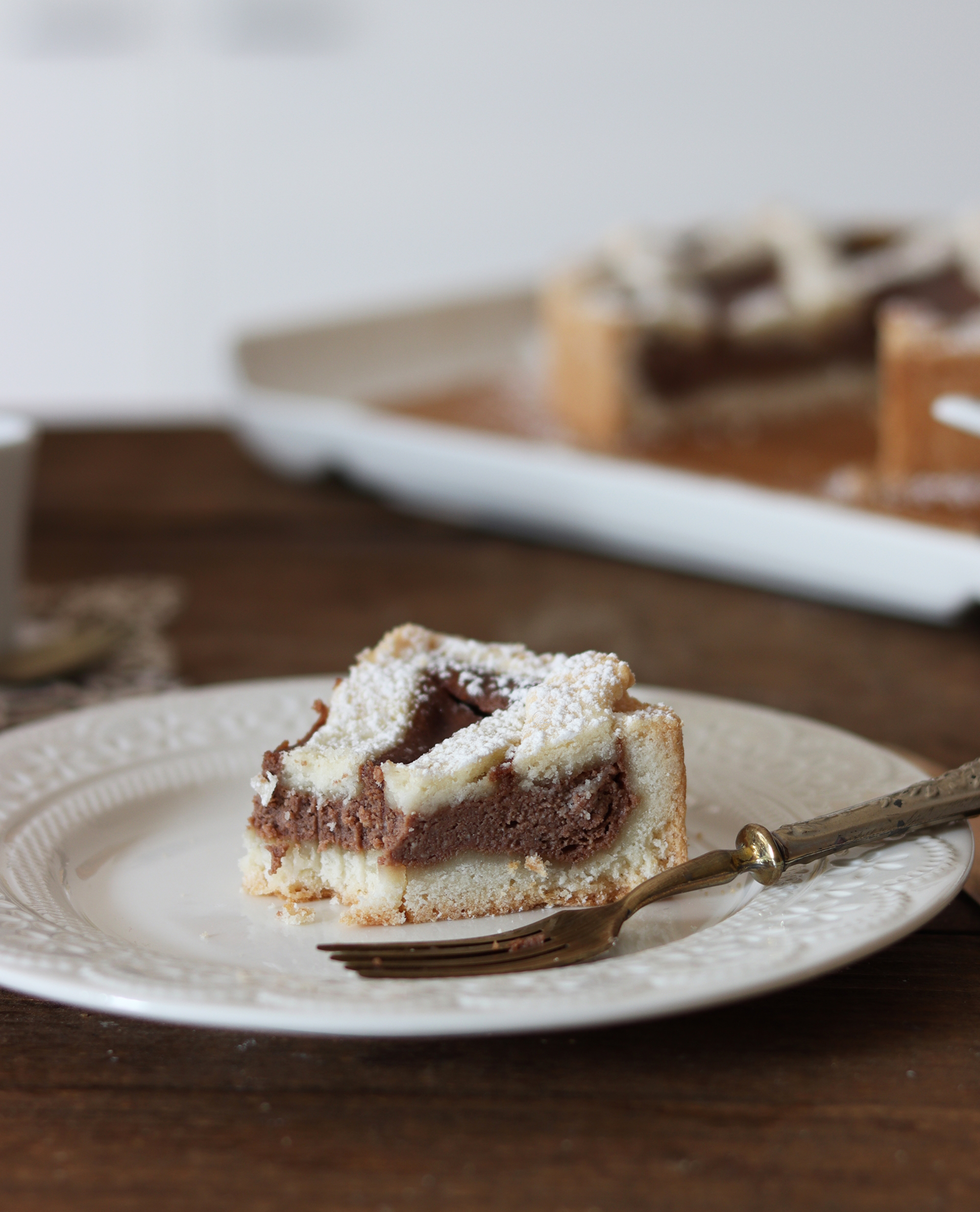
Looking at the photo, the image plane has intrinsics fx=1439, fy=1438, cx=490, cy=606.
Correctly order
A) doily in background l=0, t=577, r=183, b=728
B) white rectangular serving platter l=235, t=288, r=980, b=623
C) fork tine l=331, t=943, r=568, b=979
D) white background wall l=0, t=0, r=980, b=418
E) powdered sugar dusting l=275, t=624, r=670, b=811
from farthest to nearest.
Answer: white background wall l=0, t=0, r=980, b=418 < white rectangular serving platter l=235, t=288, r=980, b=623 < doily in background l=0, t=577, r=183, b=728 < powdered sugar dusting l=275, t=624, r=670, b=811 < fork tine l=331, t=943, r=568, b=979

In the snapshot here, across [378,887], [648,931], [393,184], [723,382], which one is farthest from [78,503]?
[393,184]

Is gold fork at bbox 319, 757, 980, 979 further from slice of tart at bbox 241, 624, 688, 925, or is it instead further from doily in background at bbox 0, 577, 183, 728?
doily in background at bbox 0, 577, 183, 728

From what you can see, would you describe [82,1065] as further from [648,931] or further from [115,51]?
[115,51]

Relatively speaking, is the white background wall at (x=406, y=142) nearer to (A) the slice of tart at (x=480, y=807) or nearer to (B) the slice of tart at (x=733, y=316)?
(B) the slice of tart at (x=733, y=316)

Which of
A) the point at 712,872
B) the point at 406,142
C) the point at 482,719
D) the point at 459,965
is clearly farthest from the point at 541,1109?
the point at 406,142

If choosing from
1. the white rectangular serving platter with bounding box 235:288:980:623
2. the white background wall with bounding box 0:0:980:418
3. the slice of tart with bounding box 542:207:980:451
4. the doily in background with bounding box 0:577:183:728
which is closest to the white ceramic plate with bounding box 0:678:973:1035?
the doily in background with bounding box 0:577:183:728

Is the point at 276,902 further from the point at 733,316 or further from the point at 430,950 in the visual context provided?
the point at 733,316

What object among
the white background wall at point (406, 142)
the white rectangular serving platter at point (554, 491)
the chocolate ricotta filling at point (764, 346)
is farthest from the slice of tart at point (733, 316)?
the white background wall at point (406, 142)
